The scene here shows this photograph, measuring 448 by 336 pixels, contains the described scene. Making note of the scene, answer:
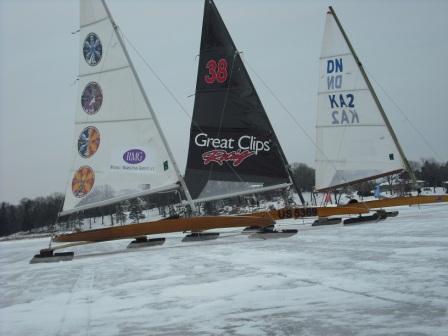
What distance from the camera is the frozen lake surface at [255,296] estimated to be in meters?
3.89

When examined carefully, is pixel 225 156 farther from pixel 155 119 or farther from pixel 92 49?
pixel 92 49

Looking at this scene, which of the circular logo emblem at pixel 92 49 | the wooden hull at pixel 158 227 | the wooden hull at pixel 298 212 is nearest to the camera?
the wooden hull at pixel 158 227

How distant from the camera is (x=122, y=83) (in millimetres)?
13906

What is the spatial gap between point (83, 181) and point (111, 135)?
58.9 inches

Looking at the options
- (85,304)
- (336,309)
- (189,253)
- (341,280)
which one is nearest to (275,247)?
(189,253)

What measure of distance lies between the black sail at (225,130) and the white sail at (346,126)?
4.31 meters

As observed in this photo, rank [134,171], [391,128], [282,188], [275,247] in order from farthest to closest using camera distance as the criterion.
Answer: [391,128] < [282,188] < [134,171] < [275,247]

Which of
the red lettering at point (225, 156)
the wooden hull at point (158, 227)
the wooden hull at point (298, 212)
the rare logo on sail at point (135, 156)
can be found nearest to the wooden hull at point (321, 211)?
the wooden hull at point (298, 212)

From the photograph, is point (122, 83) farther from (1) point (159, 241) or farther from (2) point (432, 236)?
(2) point (432, 236)

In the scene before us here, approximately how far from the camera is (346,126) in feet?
63.1

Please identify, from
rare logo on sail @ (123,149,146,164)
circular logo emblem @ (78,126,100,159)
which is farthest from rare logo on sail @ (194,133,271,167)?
circular logo emblem @ (78,126,100,159)

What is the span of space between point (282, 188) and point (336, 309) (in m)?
11.9

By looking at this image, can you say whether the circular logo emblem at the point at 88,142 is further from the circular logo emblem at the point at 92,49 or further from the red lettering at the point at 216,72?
the red lettering at the point at 216,72

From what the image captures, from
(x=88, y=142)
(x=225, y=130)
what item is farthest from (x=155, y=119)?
(x=225, y=130)
